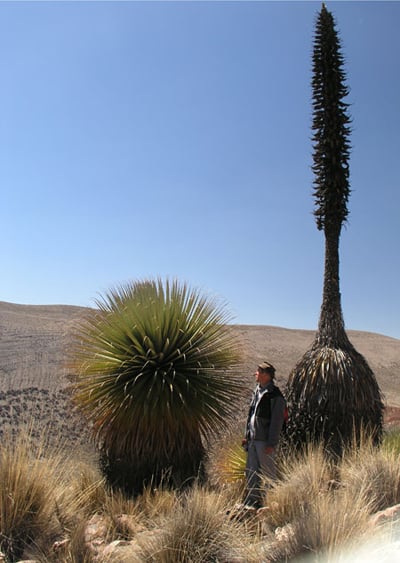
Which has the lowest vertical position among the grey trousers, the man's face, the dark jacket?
the grey trousers

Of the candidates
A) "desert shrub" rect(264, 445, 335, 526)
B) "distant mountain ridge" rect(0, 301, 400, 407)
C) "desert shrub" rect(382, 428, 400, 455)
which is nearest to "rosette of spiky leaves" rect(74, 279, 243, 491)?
"distant mountain ridge" rect(0, 301, 400, 407)

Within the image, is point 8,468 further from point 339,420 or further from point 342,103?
point 342,103

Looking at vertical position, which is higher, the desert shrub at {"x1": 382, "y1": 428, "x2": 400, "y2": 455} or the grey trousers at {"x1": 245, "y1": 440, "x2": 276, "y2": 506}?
the desert shrub at {"x1": 382, "y1": 428, "x2": 400, "y2": 455}

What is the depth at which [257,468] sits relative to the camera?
6590 mm

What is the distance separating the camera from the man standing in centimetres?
639

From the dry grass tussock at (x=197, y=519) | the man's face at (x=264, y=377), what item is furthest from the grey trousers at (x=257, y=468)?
the man's face at (x=264, y=377)

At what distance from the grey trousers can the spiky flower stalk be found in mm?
1454

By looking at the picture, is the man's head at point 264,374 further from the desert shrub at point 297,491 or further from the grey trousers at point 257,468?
the desert shrub at point 297,491

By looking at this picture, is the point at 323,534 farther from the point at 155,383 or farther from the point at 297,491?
the point at 155,383

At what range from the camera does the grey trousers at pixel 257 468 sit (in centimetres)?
636

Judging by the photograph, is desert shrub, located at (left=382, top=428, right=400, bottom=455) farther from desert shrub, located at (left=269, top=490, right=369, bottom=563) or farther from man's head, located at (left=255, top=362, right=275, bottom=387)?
desert shrub, located at (left=269, top=490, right=369, bottom=563)

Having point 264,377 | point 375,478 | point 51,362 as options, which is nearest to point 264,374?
point 264,377

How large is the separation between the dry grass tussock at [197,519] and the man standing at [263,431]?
0.30m

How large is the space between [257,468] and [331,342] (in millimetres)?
2682
